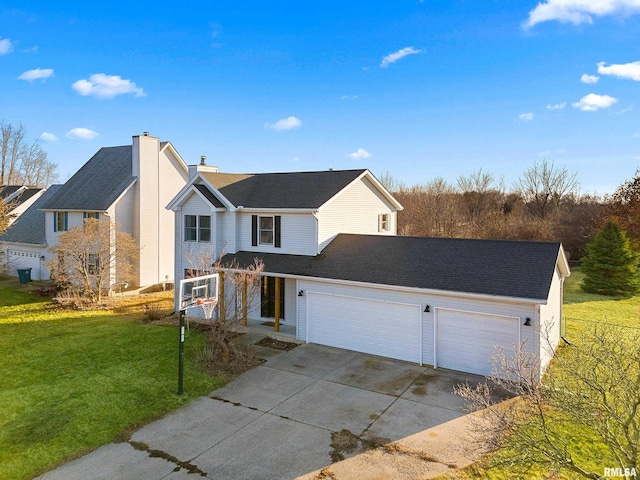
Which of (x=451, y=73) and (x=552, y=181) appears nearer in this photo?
(x=451, y=73)

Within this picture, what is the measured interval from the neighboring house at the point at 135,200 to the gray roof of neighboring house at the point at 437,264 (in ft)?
35.0

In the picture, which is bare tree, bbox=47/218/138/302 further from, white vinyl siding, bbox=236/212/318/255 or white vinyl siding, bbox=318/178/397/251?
white vinyl siding, bbox=318/178/397/251

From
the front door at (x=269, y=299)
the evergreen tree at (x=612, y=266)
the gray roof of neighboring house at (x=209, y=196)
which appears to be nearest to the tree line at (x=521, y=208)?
the evergreen tree at (x=612, y=266)

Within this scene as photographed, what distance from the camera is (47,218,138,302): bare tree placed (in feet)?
70.4

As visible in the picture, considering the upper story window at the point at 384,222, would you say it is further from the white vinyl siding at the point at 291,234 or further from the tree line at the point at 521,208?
the tree line at the point at 521,208

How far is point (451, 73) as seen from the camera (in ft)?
80.3

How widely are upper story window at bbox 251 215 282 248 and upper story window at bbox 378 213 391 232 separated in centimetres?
615

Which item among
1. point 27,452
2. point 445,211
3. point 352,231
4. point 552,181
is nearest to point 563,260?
point 352,231

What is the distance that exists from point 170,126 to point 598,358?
93.9ft

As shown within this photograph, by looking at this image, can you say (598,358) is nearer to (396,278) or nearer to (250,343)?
(396,278)

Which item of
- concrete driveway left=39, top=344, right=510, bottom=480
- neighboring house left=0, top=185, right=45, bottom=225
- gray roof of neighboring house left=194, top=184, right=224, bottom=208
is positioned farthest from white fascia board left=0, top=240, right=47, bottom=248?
concrete driveway left=39, top=344, right=510, bottom=480

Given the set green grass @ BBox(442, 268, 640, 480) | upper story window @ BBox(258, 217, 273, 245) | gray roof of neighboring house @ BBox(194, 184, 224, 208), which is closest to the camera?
green grass @ BBox(442, 268, 640, 480)

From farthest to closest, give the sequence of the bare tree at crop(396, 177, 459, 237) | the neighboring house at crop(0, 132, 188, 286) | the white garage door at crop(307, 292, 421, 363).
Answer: the bare tree at crop(396, 177, 459, 237), the neighboring house at crop(0, 132, 188, 286), the white garage door at crop(307, 292, 421, 363)

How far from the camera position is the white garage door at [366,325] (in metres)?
13.6
